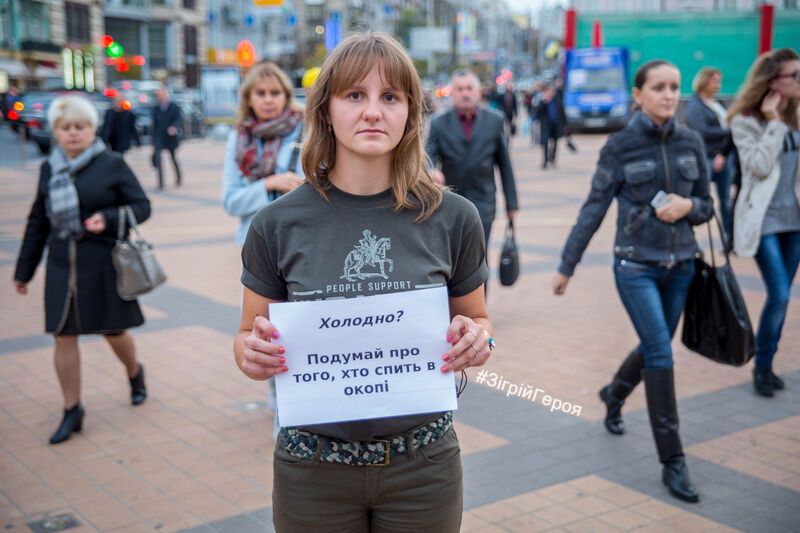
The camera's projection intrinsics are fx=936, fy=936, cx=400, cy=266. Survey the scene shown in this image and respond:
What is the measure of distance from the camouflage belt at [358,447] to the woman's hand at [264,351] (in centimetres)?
22

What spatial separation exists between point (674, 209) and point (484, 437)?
1.64 meters

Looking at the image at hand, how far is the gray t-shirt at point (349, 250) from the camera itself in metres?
2.24

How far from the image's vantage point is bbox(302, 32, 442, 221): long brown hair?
225 cm

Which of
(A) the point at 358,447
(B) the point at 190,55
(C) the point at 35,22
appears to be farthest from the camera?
(B) the point at 190,55

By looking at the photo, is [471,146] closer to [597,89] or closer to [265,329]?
[265,329]

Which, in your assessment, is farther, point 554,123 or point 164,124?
point 554,123

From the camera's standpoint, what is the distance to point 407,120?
7.77 ft

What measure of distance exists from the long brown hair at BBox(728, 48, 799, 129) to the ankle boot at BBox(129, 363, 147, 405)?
399 centimetres

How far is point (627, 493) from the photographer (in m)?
4.34

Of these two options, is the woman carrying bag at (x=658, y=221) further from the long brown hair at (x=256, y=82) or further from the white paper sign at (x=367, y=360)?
the white paper sign at (x=367, y=360)

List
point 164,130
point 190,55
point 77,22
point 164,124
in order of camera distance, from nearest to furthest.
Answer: point 164,130 < point 164,124 < point 77,22 < point 190,55

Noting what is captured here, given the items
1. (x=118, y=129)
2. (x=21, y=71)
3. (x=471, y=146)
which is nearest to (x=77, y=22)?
(x=21, y=71)

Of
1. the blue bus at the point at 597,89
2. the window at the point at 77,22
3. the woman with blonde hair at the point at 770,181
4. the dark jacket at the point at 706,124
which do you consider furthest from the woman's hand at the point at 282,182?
the window at the point at 77,22

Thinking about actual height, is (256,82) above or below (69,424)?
above
